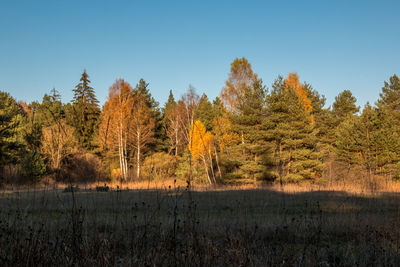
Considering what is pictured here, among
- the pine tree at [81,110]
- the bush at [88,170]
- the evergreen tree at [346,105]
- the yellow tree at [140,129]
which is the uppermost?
the evergreen tree at [346,105]

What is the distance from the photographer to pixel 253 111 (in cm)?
2481

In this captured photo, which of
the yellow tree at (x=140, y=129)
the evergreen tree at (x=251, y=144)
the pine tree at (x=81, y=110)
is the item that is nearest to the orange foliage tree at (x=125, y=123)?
the yellow tree at (x=140, y=129)

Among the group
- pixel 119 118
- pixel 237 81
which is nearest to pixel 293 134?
pixel 237 81

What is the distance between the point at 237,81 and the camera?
1111 inches

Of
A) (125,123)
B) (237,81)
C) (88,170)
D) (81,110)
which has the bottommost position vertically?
(88,170)

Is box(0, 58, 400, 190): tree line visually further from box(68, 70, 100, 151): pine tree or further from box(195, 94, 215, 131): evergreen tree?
box(68, 70, 100, 151): pine tree

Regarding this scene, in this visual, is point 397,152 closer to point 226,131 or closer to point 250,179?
point 250,179

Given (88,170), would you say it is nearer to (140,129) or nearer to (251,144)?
(140,129)

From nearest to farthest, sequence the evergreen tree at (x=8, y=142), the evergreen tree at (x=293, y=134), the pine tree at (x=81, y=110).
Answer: the pine tree at (x=81, y=110) → the evergreen tree at (x=8, y=142) → the evergreen tree at (x=293, y=134)

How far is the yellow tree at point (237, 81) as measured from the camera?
92.1 feet

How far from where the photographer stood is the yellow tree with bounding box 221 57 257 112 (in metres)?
28.1

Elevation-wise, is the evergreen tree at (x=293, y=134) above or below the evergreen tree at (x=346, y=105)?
below

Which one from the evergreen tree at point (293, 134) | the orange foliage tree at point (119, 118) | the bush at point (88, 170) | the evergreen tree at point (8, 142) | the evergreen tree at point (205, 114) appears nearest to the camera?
the evergreen tree at point (8, 142)

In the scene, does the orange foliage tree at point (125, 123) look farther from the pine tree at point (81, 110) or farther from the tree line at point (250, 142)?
the pine tree at point (81, 110)
